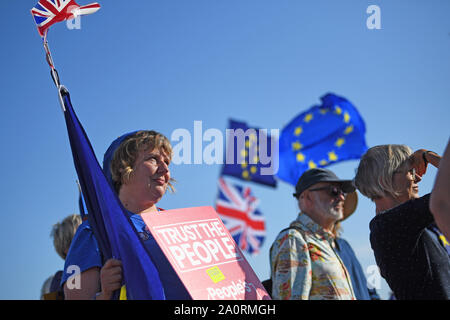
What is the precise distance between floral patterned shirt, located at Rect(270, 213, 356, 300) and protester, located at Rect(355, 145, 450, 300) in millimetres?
1114

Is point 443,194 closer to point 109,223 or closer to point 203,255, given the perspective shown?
point 203,255

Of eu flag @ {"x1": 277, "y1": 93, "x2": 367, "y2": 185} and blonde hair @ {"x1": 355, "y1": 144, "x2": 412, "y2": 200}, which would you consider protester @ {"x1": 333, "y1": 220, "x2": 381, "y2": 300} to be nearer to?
blonde hair @ {"x1": 355, "y1": 144, "x2": 412, "y2": 200}

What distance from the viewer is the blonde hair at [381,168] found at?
2.89 metres

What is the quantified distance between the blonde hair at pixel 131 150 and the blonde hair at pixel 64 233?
1325 mm

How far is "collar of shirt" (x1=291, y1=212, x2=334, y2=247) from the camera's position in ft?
14.1

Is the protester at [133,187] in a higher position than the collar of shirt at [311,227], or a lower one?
higher

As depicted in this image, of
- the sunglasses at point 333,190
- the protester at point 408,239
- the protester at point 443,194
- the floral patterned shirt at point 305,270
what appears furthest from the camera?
the sunglasses at point 333,190

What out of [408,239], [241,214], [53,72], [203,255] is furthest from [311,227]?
[241,214]

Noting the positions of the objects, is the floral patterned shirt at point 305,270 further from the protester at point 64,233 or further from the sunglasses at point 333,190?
the protester at point 64,233

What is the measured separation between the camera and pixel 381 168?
2.92 metres

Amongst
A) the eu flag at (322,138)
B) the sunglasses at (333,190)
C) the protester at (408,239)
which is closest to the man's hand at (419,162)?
the protester at (408,239)

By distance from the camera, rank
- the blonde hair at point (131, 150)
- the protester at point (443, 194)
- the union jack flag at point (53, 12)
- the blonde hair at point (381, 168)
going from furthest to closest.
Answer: the blonde hair at point (381, 168) < the blonde hair at point (131, 150) < the union jack flag at point (53, 12) < the protester at point (443, 194)
